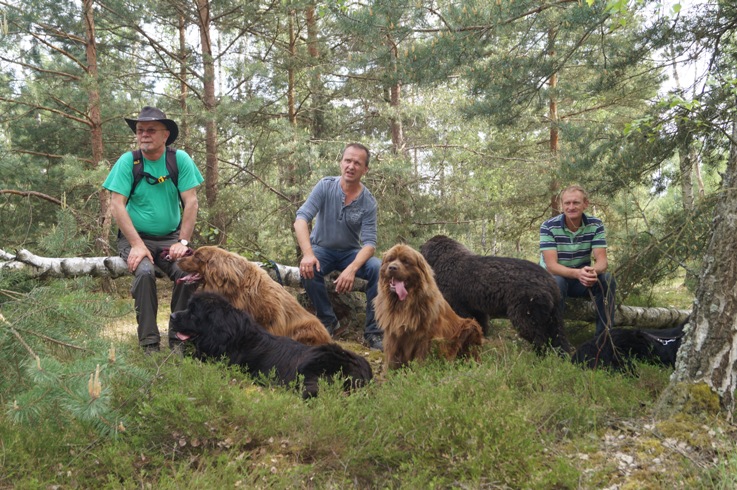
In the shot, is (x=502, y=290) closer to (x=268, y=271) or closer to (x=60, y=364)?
(x=268, y=271)

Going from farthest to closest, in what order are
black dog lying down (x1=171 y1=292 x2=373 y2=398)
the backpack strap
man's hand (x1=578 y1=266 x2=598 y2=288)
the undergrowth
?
man's hand (x1=578 y1=266 x2=598 y2=288)
the backpack strap
black dog lying down (x1=171 y1=292 x2=373 y2=398)
the undergrowth

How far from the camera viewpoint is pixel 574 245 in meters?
6.72

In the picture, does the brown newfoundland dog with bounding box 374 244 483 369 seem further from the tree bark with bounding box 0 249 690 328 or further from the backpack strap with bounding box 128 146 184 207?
the backpack strap with bounding box 128 146 184 207

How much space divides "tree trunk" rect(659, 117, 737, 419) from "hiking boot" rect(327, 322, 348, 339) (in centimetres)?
445

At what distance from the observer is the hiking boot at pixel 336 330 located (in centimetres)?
744

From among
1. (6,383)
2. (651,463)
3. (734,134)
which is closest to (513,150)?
(734,134)

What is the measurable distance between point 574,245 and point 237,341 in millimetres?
4385

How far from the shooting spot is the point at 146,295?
216 inches

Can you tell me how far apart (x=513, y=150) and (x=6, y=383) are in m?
13.9

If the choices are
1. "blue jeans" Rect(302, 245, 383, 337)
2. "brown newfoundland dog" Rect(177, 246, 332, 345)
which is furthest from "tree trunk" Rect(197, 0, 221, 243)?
"brown newfoundland dog" Rect(177, 246, 332, 345)

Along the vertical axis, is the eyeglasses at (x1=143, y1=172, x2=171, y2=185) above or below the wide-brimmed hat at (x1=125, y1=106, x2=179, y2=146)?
below

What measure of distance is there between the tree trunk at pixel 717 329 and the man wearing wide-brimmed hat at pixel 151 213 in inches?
193

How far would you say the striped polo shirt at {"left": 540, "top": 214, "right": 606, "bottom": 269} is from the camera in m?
6.65

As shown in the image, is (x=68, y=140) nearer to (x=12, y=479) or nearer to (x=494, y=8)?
(x=494, y=8)
